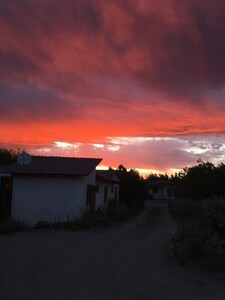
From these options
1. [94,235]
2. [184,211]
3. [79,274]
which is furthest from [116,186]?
[79,274]

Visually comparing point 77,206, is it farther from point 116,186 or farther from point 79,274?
point 116,186

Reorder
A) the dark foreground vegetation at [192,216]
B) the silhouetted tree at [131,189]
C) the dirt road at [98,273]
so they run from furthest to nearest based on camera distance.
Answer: the silhouetted tree at [131,189] → the dark foreground vegetation at [192,216] → the dirt road at [98,273]

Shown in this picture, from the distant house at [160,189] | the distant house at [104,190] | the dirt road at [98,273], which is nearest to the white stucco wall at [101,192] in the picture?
the distant house at [104,190]

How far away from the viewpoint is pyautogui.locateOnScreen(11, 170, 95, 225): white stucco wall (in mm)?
26125

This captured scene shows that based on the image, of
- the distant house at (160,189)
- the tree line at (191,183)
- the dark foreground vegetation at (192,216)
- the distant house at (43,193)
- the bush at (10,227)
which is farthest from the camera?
the distant house at (160,189)

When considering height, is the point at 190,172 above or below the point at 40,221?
above

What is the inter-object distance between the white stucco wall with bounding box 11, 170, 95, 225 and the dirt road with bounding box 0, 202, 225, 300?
25.0ft

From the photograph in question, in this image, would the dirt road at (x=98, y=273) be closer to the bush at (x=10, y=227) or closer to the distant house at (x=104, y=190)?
the bush at (x=10, y=227)

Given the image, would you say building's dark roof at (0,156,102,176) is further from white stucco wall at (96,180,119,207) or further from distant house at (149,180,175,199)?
distant house at (149,180,175,199)

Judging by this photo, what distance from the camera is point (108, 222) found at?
86.9 ft

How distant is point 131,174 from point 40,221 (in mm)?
25303

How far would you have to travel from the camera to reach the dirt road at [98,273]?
9.38 meters

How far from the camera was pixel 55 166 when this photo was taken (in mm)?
27562

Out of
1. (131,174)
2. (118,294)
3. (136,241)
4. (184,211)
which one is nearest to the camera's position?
(118,294)
